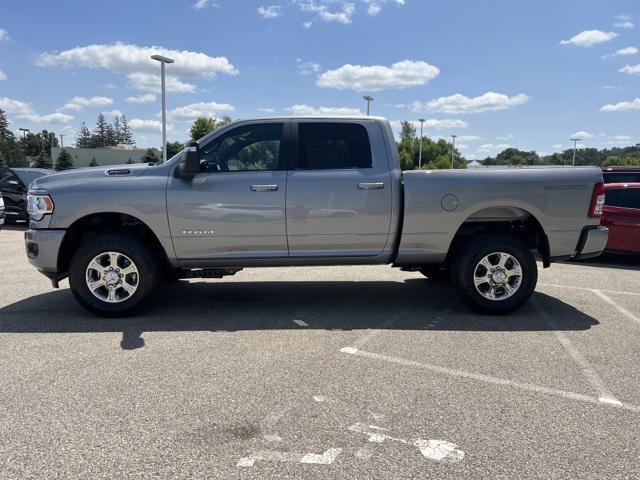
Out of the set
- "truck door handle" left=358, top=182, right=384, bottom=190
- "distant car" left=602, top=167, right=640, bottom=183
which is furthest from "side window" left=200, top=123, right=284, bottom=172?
"distant car" left=602, top=167, right=640, bottom=183

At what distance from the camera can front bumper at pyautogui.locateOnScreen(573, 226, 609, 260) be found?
5.46 metres

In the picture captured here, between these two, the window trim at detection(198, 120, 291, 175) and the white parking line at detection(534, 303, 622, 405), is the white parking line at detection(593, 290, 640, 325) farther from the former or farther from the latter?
the window trim at detection(198, 120, 291, 175)

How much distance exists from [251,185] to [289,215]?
496mm

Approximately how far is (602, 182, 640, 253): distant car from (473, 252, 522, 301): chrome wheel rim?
4.50m

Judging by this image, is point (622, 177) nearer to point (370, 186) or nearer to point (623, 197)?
point (623, 197)

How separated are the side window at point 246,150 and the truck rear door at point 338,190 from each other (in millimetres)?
213

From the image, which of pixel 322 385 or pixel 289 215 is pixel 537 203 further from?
pixel 322 385

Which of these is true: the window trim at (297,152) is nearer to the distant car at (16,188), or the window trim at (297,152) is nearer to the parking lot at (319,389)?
the parking lot at (319,389)

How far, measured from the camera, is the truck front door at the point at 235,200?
520 cm

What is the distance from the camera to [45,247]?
A: 5164mm

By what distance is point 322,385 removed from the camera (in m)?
3.67

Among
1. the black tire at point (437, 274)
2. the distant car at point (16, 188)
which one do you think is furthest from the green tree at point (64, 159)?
the black tire at point (437, 274)

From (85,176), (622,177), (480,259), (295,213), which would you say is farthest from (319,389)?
(622,177)

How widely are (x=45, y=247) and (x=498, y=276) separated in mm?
4738
